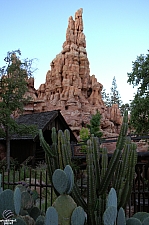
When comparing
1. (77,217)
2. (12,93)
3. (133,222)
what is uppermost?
(12,93)

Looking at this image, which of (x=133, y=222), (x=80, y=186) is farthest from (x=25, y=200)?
(x=80, y=186)

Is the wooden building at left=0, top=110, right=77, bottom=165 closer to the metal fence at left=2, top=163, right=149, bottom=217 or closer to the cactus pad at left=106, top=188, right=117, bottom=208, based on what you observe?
the metal fence at left=2, top=163, right=149, bottom=217

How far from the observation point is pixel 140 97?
15328mm

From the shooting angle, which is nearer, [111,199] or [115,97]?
[111,199]

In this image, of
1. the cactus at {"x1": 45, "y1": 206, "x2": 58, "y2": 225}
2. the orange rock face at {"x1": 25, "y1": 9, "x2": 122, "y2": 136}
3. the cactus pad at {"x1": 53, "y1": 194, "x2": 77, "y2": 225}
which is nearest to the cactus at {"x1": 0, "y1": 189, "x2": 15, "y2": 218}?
the cactus at {"x1": 45, "y1": 206, "x2": 58, "y2": 225}

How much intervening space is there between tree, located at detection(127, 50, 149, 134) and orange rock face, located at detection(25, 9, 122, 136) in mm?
18882

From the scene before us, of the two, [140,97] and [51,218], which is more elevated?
[140,97]

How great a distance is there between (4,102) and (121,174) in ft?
37.0

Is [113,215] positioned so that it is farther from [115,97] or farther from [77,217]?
[115,97]

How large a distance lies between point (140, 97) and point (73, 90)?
83.2 feet

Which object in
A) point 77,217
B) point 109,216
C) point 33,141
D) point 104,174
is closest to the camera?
point 109,216

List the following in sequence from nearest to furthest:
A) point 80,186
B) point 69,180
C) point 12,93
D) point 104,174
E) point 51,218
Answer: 1. point 51,218
2. point 69,180
3. point 104,174
4. point 80,186
5. point 12,93

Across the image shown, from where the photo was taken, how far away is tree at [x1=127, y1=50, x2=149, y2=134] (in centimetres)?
1473

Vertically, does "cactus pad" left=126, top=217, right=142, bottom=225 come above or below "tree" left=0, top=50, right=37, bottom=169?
below
